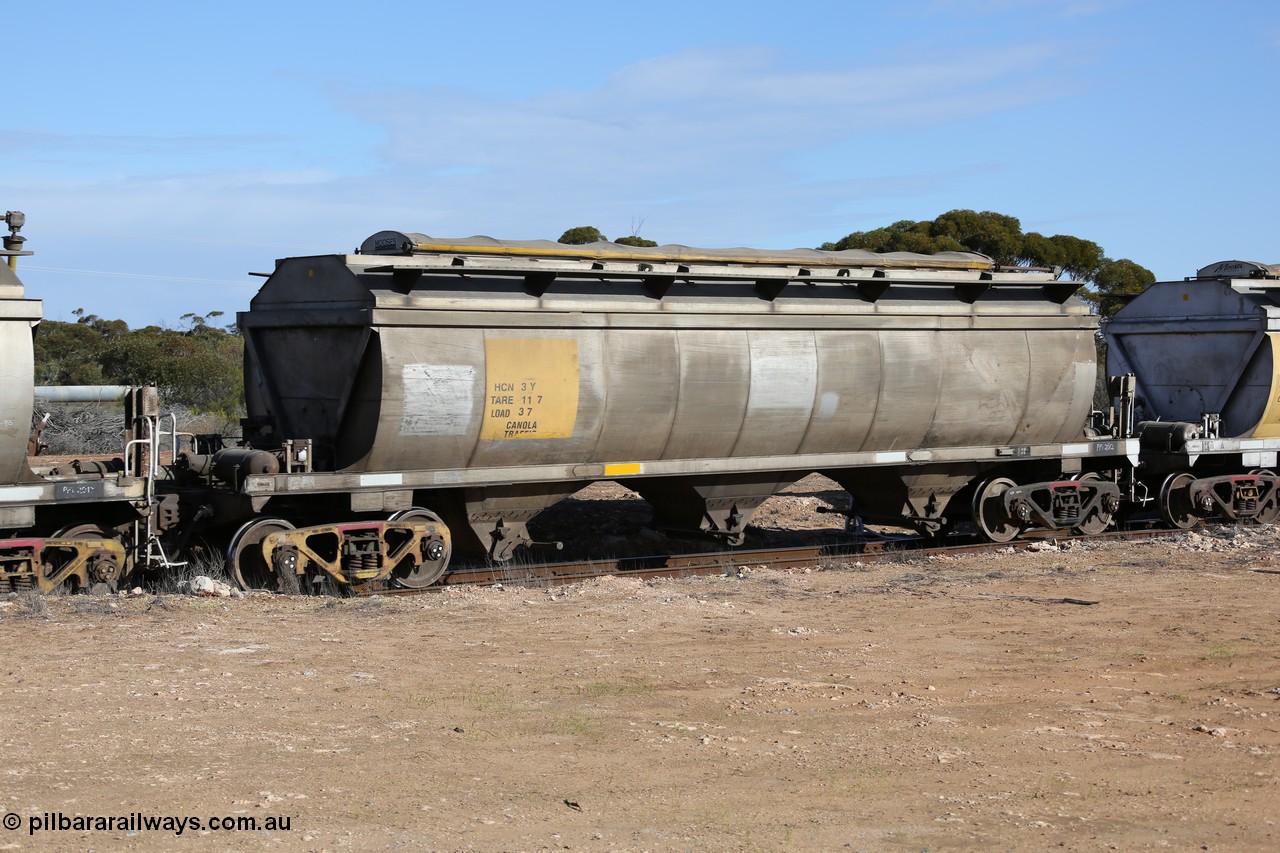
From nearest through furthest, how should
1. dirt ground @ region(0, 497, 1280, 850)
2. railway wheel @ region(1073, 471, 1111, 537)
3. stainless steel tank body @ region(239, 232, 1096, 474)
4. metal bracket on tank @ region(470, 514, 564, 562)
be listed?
dirt ground @ region(0, 497, 1280, 850) → stainless steel tank body @ region(239, 232, 1096, 474) → metal bracket on tank @ region(470, 514, 564, 562) → railway wheel @ region(1073, 471, 1111, 537)

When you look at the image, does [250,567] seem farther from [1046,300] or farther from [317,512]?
[1046,300]

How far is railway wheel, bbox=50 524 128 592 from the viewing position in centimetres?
1169

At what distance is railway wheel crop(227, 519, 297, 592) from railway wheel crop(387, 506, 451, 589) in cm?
110

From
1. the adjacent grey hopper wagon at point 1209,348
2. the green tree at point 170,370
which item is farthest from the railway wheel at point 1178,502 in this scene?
the green tree at point 170,370

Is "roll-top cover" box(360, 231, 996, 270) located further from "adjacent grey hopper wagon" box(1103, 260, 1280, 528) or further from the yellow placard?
"adjacent grey hopper wagon" box(1103, 260, 1280, 528)

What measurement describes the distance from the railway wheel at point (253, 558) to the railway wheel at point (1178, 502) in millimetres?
11715

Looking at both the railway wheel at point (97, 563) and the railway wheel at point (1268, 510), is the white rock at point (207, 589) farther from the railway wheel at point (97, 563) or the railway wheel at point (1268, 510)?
the railway wheel at point (1268, 510)

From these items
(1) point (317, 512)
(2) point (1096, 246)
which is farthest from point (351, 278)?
(2) point (1096, 246)

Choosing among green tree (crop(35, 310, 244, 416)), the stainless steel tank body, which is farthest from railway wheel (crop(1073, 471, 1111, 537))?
green tree (crop(35, 310, 244, 416))

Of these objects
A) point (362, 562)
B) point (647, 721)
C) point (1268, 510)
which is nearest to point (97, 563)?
point (362, 562)

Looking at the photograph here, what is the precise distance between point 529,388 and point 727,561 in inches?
133

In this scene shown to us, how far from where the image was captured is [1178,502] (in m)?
18.3

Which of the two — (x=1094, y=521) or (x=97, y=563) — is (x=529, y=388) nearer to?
(x=97, y=563)

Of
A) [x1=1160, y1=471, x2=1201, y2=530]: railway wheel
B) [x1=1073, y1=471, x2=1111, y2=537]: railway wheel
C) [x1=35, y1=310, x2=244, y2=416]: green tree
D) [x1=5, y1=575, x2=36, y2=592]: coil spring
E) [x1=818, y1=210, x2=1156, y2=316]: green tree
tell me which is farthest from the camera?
[x1=818, y1=210, x2=1156, y2=316]: green tree
